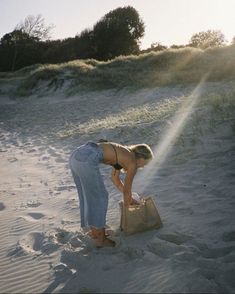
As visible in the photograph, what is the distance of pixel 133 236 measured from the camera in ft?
16.3

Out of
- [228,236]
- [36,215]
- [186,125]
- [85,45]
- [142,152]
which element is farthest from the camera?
[85,45]

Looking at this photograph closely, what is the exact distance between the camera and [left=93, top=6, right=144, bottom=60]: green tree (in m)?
40.9

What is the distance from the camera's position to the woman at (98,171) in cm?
451

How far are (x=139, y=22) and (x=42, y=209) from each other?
1583 inches

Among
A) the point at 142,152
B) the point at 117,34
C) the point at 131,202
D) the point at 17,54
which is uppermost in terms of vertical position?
the point at 117,34

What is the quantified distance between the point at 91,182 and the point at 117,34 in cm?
3878

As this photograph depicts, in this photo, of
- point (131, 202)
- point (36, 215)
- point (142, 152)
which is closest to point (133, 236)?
point (131, 202)

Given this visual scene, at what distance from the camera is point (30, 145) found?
11.8m

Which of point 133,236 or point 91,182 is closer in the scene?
point 91,182

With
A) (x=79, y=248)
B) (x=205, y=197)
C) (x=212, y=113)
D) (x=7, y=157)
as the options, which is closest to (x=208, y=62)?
(x=212, y=113)

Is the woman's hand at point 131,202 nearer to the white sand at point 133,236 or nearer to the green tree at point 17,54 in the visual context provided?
the white sand at point 133,236

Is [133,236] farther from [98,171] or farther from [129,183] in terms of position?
[98,171]

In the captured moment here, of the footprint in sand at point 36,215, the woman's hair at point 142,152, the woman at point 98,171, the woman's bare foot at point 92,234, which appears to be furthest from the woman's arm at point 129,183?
the footprint in sand at point 36,215

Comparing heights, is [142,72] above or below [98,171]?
above
